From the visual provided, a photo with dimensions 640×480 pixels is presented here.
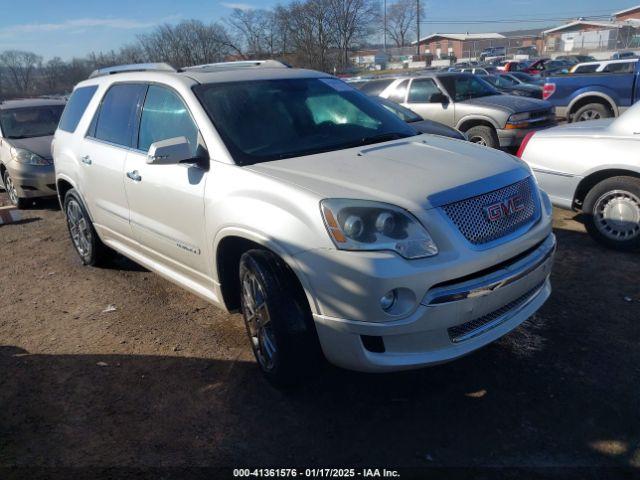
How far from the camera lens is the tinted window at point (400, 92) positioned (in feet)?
35.8

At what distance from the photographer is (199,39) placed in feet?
110

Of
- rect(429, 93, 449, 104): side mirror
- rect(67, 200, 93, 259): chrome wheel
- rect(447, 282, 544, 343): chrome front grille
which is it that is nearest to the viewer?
rect(447, 282, 544, 343): chrome front grille

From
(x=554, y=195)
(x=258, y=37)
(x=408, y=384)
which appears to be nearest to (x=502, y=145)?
(x=554, y=195)

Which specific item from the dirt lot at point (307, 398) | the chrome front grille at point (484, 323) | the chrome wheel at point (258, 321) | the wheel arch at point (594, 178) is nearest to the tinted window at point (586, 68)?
the wheel arch at point (594, 178)

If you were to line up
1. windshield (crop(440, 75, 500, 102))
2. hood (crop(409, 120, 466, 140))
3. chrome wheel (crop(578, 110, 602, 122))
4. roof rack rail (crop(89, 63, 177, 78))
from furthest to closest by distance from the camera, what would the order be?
chrome wheel (crop(578, 110, 602, 122)), windshield (crop(440, 75, 500, 102)), hood (crop(409, 120, 466, 140)), roof rack rail (crop(89, 63, 177, 78))

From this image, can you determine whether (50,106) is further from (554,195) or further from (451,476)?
(451,476)

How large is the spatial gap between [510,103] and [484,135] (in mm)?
777

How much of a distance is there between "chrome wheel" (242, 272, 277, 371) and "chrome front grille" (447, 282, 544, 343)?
1.00 meters

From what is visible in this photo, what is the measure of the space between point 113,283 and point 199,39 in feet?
103

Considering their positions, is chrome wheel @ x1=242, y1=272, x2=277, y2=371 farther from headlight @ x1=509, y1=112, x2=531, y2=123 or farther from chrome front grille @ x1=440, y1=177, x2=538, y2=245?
headlight @ x1=509, y1=112, x2=531, y2=123

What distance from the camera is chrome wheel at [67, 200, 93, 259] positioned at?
214 inches

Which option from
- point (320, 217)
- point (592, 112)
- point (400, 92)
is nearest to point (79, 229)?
point (320, 217)

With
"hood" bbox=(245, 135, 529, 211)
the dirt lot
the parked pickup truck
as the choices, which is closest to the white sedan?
the dirt lot

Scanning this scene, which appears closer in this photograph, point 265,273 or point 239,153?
point 265,273
